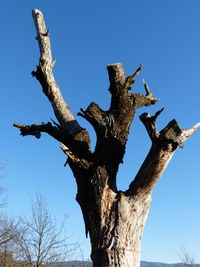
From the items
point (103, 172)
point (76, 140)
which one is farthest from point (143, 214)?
point (76, 140)

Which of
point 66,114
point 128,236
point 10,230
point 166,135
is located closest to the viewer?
point 128,236

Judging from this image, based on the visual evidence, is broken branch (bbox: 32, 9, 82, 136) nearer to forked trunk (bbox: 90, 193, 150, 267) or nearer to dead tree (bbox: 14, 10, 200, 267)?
dead tree (bbox: 14, 10, 200, 267)

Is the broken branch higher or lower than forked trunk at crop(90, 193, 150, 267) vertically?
higher

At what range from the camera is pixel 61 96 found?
231 inches

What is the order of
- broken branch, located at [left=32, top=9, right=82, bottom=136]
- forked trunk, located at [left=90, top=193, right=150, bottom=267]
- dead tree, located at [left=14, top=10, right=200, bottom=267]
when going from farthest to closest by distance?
broken branch, located at [left=32, top=9, right=82, bottom=136]
dead tree, located at [left=14, top=10, right=200, bottom=267]
forked trunk, located at [left=90, top=193, right=150, bottom=267]

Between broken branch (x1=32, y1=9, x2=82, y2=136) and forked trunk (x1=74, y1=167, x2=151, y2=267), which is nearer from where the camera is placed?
forked trunk (x1=74, y1=167, x2=151, y2=267)

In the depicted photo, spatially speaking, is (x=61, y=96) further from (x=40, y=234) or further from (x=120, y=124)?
(x=40, y=234)

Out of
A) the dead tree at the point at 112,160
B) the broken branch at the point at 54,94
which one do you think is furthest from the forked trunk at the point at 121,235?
the broken branch at the point at 54,94

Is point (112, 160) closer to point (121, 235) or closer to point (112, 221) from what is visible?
point (112, 221)

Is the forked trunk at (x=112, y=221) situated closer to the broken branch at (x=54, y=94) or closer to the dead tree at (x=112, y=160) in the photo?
the dead tree at (x=112, y=160)

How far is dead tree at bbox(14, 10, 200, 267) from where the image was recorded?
14.9 ft

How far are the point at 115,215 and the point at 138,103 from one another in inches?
70.4

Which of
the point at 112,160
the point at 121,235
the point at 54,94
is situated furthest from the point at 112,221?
the point at 54,94

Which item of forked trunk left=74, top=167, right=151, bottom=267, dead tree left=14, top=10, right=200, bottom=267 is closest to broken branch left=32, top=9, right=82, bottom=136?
dead tree left=14, top=10, right=200, bottom=267
